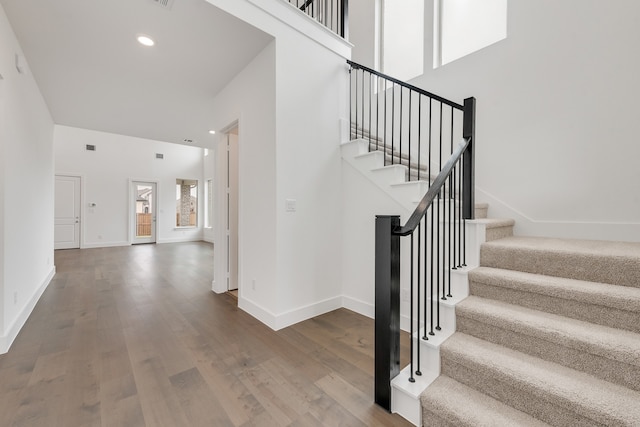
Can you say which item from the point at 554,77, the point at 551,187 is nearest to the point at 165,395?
the point at 551,187

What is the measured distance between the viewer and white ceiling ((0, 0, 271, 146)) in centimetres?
225

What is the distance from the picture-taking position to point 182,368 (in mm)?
1937

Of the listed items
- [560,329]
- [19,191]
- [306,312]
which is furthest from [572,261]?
[19,191]

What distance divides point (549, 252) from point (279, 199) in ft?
7.17

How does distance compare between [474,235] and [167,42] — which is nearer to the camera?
[474,235]

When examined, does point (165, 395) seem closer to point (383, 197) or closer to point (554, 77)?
Result: point (383, 197)

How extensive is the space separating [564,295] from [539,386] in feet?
2.09

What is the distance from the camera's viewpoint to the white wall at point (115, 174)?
786 centimetres

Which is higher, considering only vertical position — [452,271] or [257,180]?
[257,180]

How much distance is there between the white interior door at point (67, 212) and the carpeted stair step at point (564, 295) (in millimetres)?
10248

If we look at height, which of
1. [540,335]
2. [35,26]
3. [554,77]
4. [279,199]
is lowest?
[540,335]

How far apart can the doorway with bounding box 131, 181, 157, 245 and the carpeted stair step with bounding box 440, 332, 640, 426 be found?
10.2 m

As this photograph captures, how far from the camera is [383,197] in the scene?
2746 mm

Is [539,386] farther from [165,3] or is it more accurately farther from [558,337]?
[165,3]
